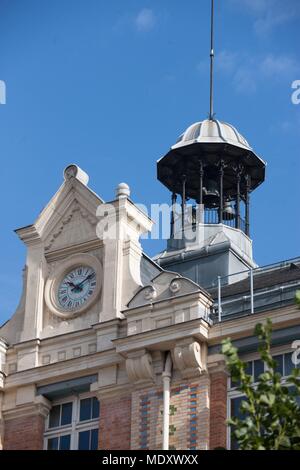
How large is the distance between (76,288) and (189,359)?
5.22 metres

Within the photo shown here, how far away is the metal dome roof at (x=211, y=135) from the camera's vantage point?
49438mm

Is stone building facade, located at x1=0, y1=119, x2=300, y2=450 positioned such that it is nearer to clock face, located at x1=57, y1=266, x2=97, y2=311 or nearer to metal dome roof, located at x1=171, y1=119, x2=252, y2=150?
clock face, located at x1=57, y1=266, x2=97, y2=311

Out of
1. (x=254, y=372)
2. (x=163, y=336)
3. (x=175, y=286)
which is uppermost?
(x=175, y=286)

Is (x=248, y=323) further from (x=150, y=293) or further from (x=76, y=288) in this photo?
(x=76, y=288)

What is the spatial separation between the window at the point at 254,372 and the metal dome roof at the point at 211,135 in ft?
43.3

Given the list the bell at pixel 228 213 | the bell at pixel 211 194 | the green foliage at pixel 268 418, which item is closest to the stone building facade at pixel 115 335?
the bell at pixel 228 213

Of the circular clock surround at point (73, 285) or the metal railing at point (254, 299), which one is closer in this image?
the metal railing at point (254, 299)

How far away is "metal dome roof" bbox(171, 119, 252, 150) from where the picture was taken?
1946 inches

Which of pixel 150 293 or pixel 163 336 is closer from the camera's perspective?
pixel 163 336

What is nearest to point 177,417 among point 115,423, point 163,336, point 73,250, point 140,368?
point 140,368

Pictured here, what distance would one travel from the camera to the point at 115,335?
130ft

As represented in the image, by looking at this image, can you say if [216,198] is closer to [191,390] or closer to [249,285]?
[249,285]

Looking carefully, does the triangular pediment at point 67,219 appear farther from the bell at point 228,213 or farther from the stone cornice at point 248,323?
the bell at point 228,213
